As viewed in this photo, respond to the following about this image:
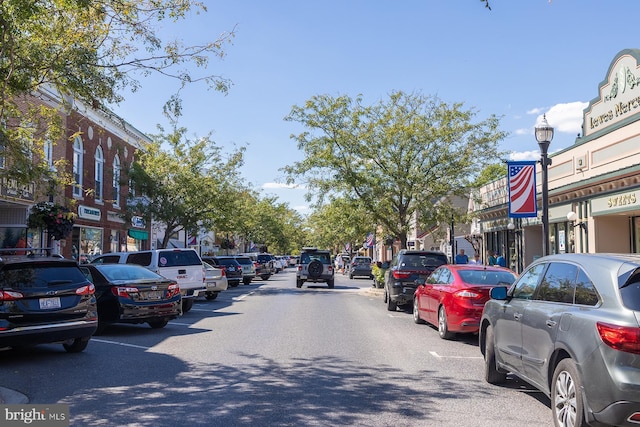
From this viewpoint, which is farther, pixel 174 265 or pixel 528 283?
pixel 174 265

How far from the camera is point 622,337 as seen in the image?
4.60 m

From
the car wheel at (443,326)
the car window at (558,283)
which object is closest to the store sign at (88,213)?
the car wheel at (443,326)

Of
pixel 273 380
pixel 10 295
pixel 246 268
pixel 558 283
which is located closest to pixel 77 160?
pixel 246 268

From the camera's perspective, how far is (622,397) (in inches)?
179

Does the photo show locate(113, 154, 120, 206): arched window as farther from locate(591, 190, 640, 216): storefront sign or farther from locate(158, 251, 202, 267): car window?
locate(591, 190, 640, 216): storefront sign

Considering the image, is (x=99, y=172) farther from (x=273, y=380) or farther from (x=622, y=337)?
(x=622, y=337)

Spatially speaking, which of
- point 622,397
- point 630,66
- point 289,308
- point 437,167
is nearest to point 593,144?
point 630,66

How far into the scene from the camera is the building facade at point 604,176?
55.6 feet

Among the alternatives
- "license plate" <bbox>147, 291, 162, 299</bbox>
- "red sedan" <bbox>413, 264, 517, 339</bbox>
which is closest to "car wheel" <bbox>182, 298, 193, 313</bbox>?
"license plate" <bbox>147, 291, 162, 299</bbox>

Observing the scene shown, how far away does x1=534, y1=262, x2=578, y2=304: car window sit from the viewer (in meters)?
5.73

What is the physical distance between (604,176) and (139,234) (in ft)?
101

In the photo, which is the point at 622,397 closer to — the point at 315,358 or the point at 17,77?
the point at 315,358

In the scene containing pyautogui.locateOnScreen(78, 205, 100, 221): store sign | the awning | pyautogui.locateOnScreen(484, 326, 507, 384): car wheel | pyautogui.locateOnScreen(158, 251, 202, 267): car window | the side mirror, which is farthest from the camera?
the awning

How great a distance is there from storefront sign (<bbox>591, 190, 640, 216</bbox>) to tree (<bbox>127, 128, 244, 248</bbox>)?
1836 centimetres
